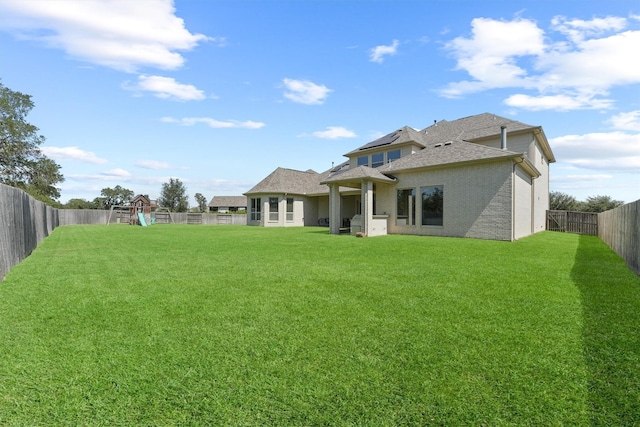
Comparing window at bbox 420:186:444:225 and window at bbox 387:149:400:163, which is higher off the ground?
window at bbox 387:149:400:163

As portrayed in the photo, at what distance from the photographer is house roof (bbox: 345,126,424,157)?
19.5 metres

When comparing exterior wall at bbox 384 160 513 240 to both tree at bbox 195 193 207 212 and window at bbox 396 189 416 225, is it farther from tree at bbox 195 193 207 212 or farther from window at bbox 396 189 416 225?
tree at bbox 195 193 207 212

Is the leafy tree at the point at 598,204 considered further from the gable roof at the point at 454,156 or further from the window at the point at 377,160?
the window at the point at 377,160

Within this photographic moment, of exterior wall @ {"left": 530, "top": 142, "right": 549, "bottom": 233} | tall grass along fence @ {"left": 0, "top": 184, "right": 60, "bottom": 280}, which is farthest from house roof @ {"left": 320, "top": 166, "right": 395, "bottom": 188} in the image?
tall grass along fence @ {"left": 0, "top": 184, "right": 60, "bottom": 280}

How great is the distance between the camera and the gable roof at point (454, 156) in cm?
1309

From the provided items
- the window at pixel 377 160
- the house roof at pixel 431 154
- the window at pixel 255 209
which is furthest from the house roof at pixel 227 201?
the window at pixel 377 160

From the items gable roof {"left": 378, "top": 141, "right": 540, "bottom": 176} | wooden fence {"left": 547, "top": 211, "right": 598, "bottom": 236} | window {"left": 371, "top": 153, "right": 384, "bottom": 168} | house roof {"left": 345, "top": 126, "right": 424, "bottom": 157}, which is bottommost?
wooden fence {"left": 547, "top": 211, "right": 598, "bottom": 236}

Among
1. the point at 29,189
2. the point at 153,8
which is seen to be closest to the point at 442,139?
the point at 153,8

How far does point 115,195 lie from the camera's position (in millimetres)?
69625

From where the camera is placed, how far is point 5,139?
31281 millimetres

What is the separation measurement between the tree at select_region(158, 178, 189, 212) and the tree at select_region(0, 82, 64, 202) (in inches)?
1108

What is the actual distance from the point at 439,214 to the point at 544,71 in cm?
709

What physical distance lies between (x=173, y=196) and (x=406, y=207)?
60001 mm

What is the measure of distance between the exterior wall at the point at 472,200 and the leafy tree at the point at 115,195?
238 feet
